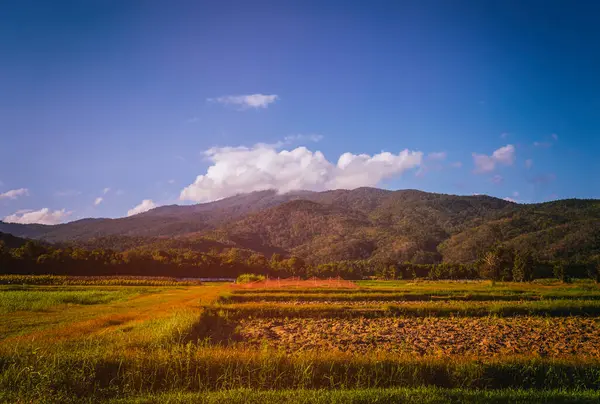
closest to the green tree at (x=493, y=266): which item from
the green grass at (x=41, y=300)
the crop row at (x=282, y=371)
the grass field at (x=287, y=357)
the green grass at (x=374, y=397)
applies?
the grass field at (x=287, y=357)

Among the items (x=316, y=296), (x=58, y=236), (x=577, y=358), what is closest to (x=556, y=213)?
(x=316, y=296)

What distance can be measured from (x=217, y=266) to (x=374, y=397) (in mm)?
72739

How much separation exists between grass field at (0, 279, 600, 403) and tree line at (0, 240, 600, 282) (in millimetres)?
34886

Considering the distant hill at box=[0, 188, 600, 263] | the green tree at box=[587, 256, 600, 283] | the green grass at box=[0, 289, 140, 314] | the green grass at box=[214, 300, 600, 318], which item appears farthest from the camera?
the distant hill at box=[0, 188, 600, 263]

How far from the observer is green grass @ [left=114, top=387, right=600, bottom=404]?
8.55 metres

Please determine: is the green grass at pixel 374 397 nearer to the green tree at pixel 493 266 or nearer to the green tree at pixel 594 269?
the green tree at pixel 493 266

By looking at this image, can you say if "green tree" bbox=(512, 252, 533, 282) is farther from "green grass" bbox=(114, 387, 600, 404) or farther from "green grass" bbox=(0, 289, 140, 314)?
"green grass" bbox=(114, 387, 600, 404)

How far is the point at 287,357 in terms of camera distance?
11641 millimetres

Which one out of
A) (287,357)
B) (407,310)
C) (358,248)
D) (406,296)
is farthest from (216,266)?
(358,248)

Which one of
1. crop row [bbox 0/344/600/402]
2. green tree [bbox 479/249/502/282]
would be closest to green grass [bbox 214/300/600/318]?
crop row [bbox 0/344/600/402]

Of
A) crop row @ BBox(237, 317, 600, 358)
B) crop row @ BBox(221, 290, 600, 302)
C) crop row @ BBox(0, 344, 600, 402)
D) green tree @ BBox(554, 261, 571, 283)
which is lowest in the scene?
green tree @ BBox(554, 261, 571, 283)

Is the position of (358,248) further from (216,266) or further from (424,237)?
(216,266)

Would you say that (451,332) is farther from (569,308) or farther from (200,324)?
(569,308)

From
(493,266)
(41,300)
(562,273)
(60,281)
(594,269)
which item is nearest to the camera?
(41,300)
